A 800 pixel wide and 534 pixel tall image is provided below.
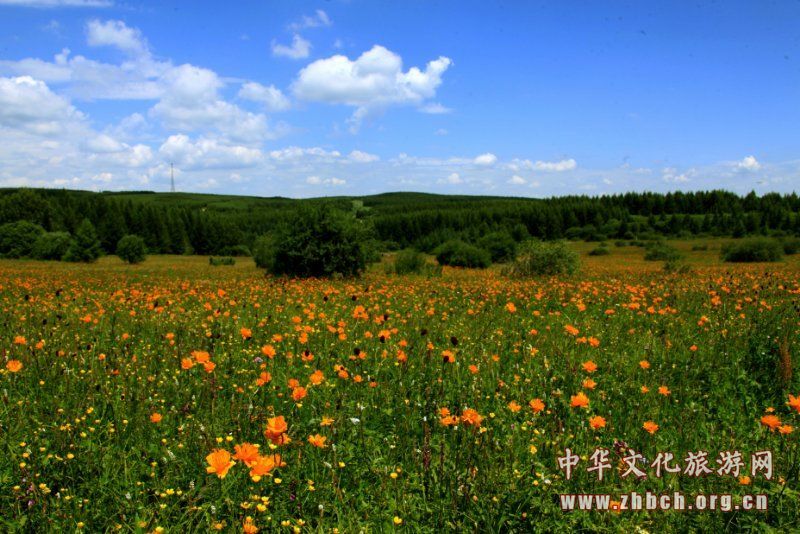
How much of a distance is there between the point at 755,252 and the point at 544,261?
90.1ft

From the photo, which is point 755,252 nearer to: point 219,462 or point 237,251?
point 219,462

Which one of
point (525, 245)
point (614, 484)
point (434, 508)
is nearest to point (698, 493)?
point (614, 484)

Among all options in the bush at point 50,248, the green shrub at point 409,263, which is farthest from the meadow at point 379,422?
the bush at point 50,248

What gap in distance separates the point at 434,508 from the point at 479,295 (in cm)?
728

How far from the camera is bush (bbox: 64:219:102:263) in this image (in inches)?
2184

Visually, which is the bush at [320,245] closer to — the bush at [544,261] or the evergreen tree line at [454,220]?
the bush at [544,261]

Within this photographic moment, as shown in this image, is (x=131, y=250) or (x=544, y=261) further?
(x=131, y=250)

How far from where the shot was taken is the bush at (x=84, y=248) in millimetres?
55469

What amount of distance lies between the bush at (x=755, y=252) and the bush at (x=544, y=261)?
83.4ft

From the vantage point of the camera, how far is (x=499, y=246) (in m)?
47.9

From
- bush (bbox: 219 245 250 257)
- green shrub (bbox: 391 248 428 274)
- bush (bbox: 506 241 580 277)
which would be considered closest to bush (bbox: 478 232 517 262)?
green shrub (bbox: 391 248 428 274)

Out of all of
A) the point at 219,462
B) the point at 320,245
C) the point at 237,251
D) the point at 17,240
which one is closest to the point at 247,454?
the point at 219,462

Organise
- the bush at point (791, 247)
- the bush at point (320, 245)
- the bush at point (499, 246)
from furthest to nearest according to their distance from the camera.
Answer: the bush at point (499, 246) < the bush at point (791, 247) < the bush at point (320, 245)

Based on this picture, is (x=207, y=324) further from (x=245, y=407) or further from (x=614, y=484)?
(x=614, y=484)
